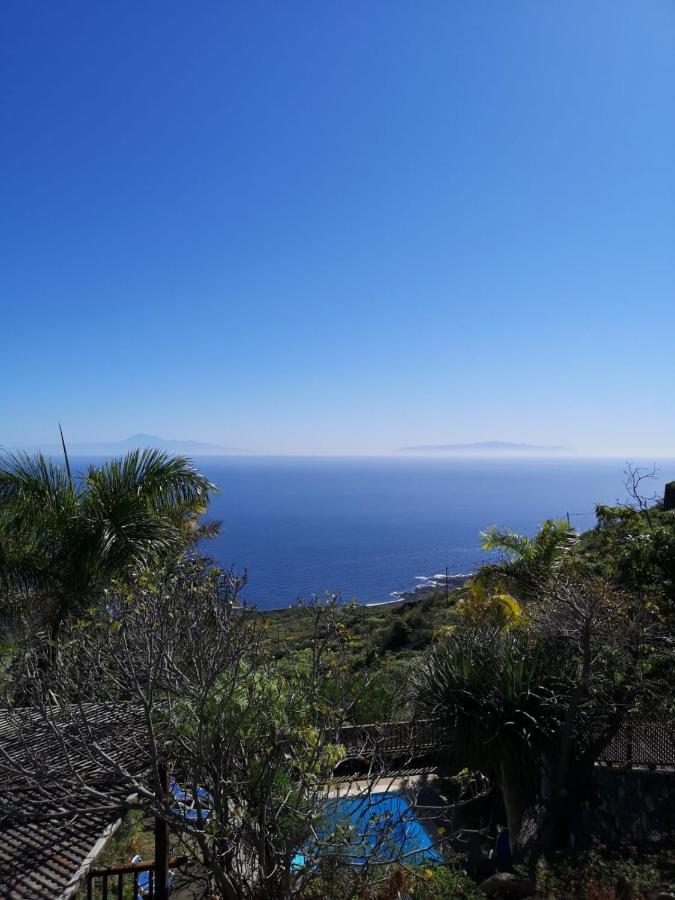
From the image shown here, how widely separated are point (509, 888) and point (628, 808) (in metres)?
2.56

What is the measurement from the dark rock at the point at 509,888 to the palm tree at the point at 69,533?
5.14 meters

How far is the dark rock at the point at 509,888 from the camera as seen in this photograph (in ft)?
20.5

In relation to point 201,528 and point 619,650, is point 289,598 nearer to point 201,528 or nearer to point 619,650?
point 201,528

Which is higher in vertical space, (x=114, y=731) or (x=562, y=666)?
(x=114, y=731)

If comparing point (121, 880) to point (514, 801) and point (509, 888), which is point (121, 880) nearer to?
point (509, 888)

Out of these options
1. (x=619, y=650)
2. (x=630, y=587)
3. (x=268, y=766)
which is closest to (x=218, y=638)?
(x=268, y=766)

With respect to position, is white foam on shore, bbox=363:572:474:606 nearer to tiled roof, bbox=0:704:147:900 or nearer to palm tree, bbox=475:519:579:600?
palm tree, bbox=475:519:579:600

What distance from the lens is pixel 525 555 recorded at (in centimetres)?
1312

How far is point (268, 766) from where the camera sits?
494 cm

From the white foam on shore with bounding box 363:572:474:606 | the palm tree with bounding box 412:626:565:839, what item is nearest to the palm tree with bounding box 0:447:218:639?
the palm tree with bounding box 412:626:565:839

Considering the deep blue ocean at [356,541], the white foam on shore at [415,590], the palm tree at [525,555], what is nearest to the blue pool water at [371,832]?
the palm tree at [525,555]

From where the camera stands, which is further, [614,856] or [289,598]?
[289,598]

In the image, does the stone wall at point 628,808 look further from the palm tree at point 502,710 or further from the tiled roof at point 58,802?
the tiled roof at point 58,802

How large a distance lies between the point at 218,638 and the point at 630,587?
722 cm
